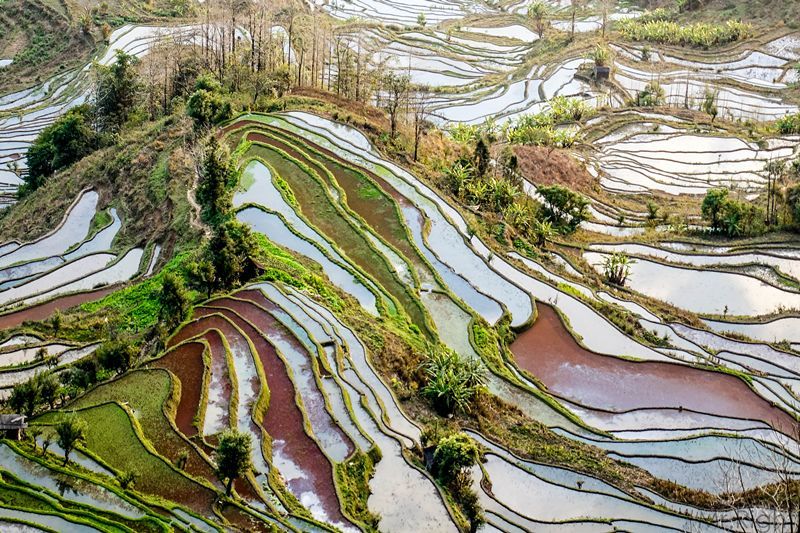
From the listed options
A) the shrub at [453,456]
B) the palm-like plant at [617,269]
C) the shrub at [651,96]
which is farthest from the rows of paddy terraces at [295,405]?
the shrub at [651,96]

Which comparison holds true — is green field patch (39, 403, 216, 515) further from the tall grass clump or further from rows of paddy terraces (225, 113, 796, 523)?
the tall grass clump

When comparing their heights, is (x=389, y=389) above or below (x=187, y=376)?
below

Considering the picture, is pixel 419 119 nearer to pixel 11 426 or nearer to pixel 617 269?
pixel 617 269

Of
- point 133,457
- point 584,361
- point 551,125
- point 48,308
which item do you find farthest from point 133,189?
point 551,125

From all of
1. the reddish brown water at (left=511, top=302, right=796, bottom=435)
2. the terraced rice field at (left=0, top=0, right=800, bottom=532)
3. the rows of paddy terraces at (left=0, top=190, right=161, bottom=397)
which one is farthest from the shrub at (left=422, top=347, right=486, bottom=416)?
the rows of paddy terraces at (left=0, top=190, right=161, bottom=397)

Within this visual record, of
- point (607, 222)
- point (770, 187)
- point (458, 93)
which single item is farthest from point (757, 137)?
point (458, 93)

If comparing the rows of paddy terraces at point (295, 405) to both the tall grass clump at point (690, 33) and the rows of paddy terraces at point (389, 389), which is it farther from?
the tall grass clump at point (690, 33)
